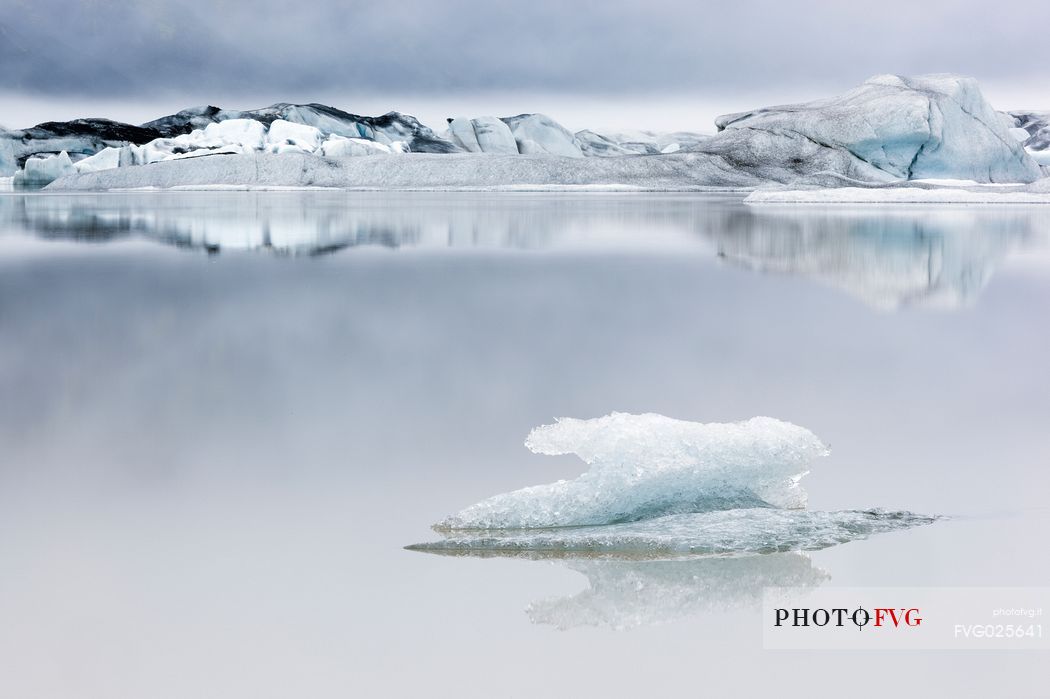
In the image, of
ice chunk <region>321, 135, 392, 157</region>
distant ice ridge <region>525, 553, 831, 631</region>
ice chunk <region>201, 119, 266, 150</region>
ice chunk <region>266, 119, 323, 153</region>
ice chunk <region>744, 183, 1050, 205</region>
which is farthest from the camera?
ice chunk <region>201, 119, 266, 150</region>

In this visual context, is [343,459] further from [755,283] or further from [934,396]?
[755,283]

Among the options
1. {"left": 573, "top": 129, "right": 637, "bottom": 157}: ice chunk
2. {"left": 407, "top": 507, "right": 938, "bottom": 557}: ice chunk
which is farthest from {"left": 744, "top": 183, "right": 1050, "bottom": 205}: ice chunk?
{"left": 573, "top": 129, "right": 637, "bottom": 157}: ice chunk

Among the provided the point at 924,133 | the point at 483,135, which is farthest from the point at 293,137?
the point at 924,133

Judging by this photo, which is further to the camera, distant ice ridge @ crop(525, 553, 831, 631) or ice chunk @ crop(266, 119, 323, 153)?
ice chunk @ crop(266, 119, 323, 153)

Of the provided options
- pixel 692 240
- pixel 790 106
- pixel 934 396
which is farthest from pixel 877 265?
pixel 790 106

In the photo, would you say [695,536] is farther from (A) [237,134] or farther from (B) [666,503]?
(A) [237,134]

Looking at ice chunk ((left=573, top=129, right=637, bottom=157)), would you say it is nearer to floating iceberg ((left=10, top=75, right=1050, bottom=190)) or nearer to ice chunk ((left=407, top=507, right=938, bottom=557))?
floating iceberg ((left=10, top=75, right=1050, bottom=190))

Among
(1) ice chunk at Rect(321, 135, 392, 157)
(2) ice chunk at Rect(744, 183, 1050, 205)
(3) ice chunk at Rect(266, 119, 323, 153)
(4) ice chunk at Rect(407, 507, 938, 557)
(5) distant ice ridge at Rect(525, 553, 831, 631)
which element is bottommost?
(5) distant ice ridge at Rect(525, 553, 831, 631)

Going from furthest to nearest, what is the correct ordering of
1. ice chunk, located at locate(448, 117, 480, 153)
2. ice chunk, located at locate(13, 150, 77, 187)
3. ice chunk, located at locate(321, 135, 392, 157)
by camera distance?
1. ice chunk, located at locate(448, 117, 480, 153)
2. ice chunk, located at locate(321, 135, 392, 157)
3. ice chunk, located at locate(13, 150, 77, 187)
